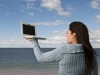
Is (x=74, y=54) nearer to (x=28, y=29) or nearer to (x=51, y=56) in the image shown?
(x=51, y=56)

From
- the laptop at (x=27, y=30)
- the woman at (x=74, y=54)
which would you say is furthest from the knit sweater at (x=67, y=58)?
the laptop at (x=27, y=30)

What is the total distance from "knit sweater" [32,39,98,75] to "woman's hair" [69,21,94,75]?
51mm

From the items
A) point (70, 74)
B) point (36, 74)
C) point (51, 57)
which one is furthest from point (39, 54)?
point (36, 74)

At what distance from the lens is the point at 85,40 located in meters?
4.31

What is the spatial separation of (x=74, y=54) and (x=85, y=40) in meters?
0.24

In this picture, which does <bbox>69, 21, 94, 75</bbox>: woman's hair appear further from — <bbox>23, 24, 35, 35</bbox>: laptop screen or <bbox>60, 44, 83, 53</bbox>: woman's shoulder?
<bbox>23, 24, 35, 35</bbox>: laptop screen

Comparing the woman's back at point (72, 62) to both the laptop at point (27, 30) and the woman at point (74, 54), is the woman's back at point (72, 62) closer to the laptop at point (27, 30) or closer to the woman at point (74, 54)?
the woman at point (74, 54)

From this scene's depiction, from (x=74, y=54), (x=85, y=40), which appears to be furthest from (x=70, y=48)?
(x=85, y=40)

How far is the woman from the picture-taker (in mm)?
4316

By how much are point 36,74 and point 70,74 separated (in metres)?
25.1

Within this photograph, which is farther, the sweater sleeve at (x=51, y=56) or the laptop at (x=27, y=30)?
the laptop at (x=27, y=30)

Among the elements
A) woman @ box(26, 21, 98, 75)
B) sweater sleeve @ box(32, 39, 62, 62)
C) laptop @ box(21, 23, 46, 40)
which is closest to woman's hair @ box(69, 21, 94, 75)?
woman @ box(26, 21, 98, 75)

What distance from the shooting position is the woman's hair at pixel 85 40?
4293 millimetres

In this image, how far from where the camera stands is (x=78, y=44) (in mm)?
4363
